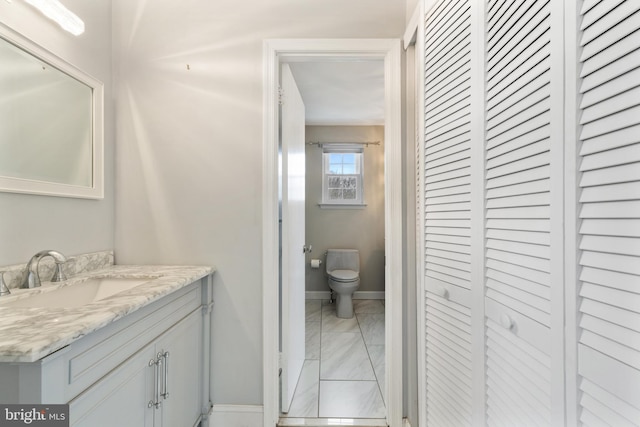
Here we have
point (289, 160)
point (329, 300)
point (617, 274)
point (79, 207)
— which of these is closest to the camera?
point (617, 274)

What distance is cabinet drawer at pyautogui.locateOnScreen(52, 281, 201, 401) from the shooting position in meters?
0.75

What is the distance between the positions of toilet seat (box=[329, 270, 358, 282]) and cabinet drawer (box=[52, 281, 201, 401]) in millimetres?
2146

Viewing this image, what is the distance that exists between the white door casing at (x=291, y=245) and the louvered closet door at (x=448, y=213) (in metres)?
0.81

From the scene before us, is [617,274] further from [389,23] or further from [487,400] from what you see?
[389,23]

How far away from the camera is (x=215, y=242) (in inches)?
64.6

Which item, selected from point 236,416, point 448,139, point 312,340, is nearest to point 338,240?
point 312,340

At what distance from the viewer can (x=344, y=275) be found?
334 centimetres

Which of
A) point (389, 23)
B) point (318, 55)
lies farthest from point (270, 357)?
point (389, 23)

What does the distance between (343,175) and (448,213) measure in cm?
Answer: 289

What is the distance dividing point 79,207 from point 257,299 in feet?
3.27

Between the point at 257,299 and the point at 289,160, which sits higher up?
the point at 289,160

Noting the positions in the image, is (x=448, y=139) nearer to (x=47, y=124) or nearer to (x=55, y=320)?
(x=55, y=320)

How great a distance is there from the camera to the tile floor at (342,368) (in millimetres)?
1796
